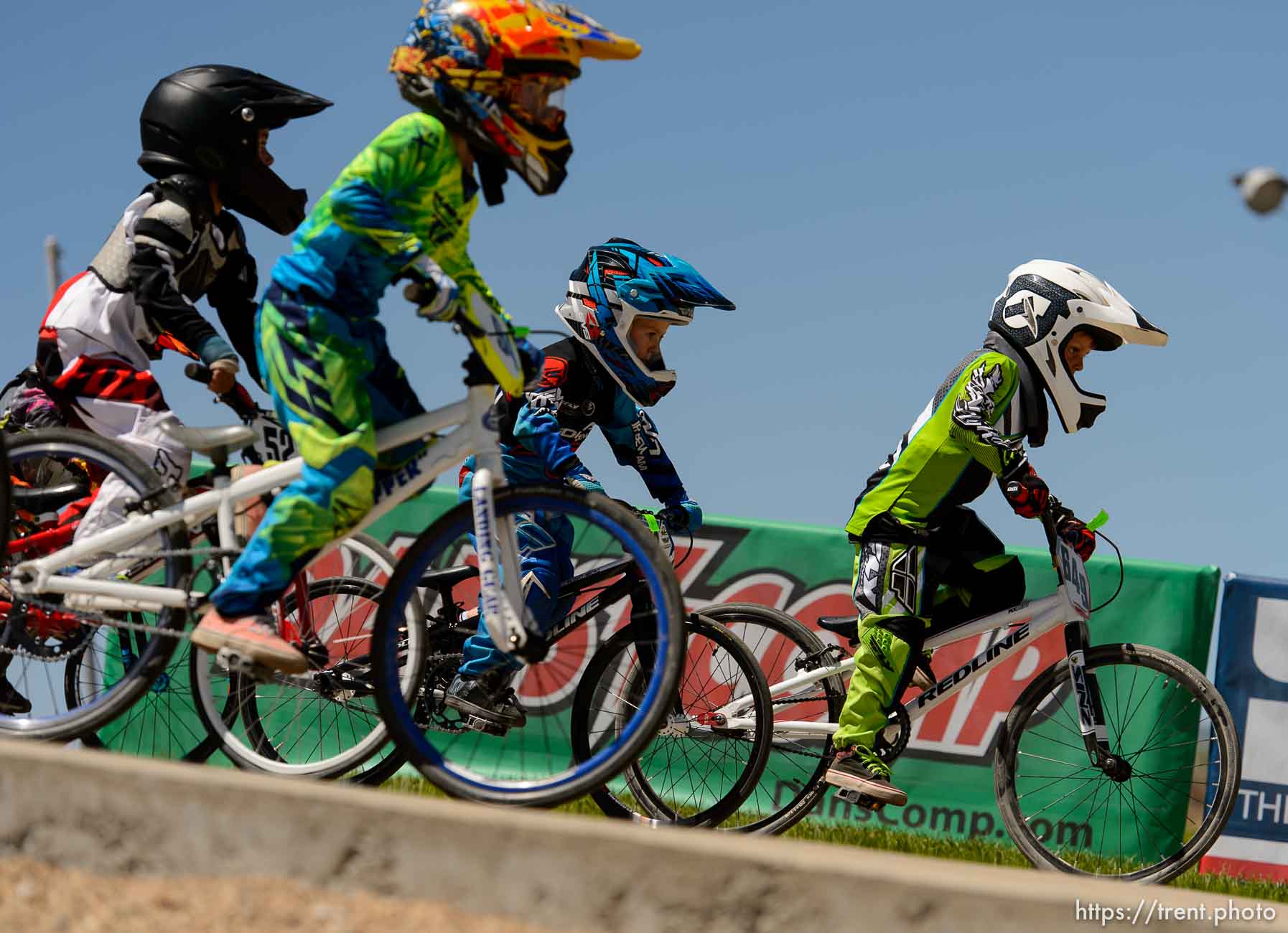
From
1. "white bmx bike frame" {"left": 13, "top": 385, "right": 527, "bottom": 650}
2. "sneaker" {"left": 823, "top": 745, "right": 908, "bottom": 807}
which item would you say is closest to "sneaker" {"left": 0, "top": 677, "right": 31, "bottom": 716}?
"white bmx bike frame" {"left": 13, "top": 385, "right": 527, "bottom": 650}

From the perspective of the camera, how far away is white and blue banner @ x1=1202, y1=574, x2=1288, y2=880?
23.4ft

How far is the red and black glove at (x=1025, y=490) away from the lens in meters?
5.46

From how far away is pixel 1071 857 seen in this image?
239 inches

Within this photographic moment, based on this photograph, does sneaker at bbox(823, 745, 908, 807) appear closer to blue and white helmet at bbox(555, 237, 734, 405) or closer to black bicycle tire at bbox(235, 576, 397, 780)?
blue and white helmet at bbox(555, 237, 734, 405)

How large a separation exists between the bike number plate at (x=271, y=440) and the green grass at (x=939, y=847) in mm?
1714

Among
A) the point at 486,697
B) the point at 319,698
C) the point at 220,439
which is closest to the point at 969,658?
the point at 486,697

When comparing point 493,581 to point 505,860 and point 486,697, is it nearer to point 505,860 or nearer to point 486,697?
point 505,860

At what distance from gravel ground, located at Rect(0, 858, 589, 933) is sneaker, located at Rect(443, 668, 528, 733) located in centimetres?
186

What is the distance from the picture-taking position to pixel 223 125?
16.5ft

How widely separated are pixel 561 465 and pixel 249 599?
1.51m

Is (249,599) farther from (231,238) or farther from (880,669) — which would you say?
(880,669)

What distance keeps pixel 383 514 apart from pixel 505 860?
135 cm

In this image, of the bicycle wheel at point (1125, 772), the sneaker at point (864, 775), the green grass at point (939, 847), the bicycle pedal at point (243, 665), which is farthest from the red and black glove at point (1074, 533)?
the bicycle pedal at point (243, 665)

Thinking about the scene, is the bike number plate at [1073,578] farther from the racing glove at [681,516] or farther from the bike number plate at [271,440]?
the bike number plate at [271,440]
